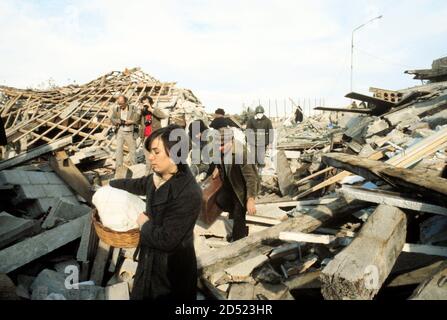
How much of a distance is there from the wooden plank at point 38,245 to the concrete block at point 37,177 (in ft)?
5.84

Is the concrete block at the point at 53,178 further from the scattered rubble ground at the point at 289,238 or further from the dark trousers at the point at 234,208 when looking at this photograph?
the dark trousers at the point at 234,208

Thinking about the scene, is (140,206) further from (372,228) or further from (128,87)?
(128,87)

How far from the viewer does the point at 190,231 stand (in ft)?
7.51

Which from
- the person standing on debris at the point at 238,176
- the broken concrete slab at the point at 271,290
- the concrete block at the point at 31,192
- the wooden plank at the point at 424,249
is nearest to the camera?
the wooden plank at the point at 424,249

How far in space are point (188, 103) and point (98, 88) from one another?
13.9 feet

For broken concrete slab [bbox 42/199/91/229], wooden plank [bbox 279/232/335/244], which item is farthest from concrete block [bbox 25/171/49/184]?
wooden plank [bbox 279/232/335/244]

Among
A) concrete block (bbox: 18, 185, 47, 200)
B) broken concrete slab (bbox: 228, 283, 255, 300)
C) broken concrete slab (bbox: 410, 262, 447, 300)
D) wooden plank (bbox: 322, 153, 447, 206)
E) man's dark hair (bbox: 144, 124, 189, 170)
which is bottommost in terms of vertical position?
broken concrete slab (bbox: 228, 283, 255, 300)

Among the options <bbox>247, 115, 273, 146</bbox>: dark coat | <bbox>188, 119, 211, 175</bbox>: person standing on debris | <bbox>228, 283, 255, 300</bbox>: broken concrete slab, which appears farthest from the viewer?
<bbox>247, 115, 273, 146</bbox>: dark coat

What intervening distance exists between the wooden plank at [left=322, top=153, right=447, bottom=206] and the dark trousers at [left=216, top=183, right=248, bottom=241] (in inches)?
59.8

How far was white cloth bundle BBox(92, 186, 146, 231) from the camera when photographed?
8.79 ft

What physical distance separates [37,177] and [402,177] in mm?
5578

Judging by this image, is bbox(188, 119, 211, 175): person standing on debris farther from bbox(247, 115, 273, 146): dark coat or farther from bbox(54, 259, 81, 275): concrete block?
bbox(54, 259, 81, 275): concrete block

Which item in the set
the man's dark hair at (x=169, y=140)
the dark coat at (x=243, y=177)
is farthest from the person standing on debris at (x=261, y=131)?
the man's dark hair at (x=169, y=140)

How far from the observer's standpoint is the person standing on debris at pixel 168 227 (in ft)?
7.07
